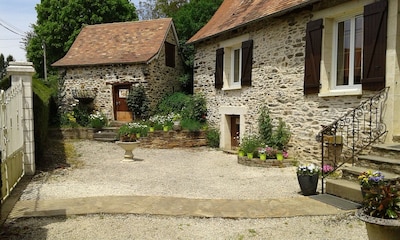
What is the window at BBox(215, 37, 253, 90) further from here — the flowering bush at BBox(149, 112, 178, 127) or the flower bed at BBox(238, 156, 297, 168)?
the flower bed at BBox(238, 156, 297, 168)

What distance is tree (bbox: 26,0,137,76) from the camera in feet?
81.4

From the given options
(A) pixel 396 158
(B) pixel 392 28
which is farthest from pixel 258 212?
(B) pixel 392 28

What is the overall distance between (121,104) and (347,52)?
36.5 ft

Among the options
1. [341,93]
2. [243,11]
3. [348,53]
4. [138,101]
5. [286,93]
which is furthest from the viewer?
Answer: [138,101]

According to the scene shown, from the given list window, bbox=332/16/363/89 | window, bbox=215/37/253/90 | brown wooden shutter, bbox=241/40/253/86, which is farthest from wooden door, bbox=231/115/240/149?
window, bbox=332/16/363/89

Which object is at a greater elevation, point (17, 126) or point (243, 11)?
point (243, 11)

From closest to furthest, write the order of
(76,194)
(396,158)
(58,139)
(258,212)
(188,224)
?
(188,224), (258,212), (396,158), (76,194), (58,139)

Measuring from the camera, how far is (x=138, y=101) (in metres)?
15.8

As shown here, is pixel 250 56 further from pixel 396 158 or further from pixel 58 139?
pixel 58 139

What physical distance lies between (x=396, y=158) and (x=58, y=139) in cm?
1203

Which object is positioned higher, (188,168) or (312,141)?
(312,141)

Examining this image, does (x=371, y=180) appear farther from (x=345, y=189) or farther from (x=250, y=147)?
(x=250, y=147)

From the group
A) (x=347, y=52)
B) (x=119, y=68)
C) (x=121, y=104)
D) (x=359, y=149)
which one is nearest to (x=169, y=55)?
(x=119, y=68)

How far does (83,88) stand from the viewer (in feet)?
54.6
